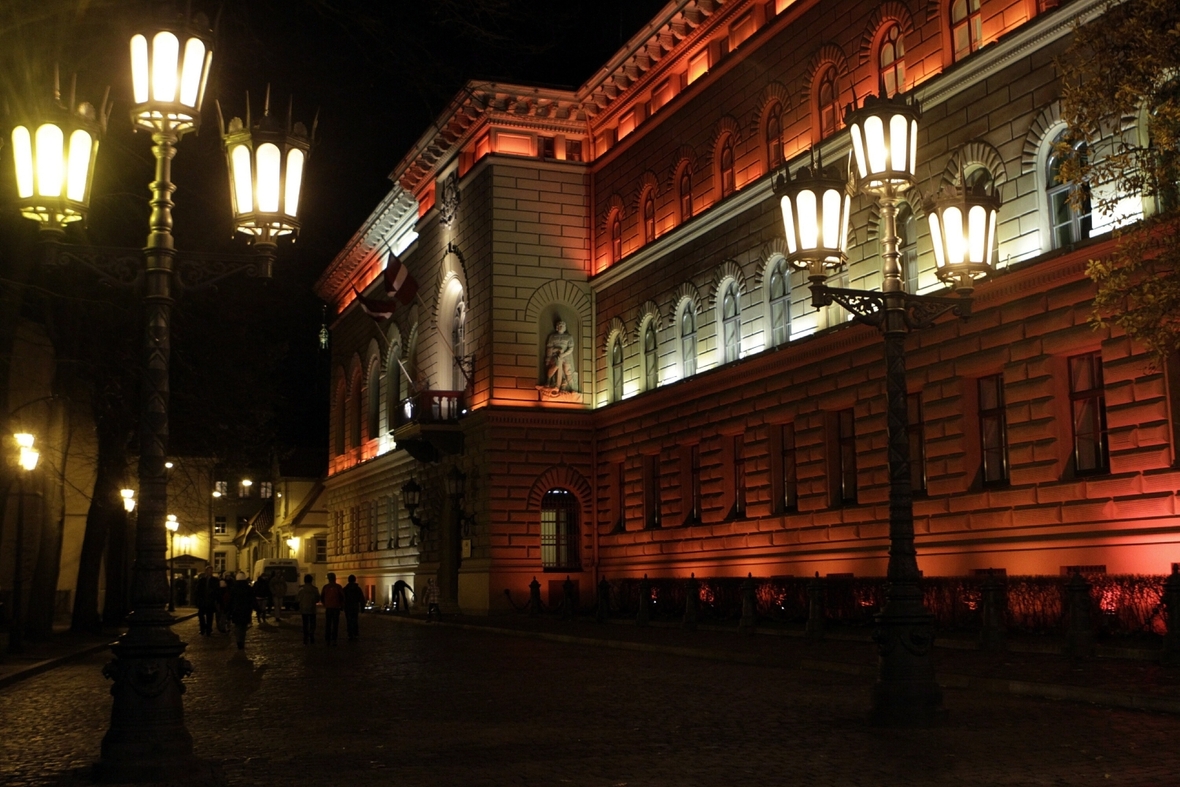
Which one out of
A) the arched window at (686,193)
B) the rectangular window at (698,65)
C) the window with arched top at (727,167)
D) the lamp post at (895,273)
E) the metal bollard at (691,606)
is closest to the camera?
the lamp post at (895,273)

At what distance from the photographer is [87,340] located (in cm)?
2839

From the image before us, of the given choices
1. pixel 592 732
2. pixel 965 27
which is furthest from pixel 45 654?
pixel 965 27

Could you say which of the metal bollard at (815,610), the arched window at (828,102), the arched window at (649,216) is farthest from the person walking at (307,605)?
the arched window at (649,216)

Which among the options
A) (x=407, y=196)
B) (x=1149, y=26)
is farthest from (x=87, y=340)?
(x=407, y=196)

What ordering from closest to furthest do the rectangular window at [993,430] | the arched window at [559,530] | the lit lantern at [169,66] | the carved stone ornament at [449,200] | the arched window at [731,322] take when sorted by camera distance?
the lit lantern at [169,66], the rectangular window at [993,430], the arched window at [731,322], the arched window at [559,530], the carved stone ornament at [449,200]

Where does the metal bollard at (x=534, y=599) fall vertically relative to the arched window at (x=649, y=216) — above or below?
below

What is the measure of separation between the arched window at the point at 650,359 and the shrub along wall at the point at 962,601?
8969 mm

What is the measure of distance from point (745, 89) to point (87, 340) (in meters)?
17.7

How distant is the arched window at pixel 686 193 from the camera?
125ft

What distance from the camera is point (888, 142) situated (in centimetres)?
1342

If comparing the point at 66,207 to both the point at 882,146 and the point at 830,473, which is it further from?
the point at 830,473

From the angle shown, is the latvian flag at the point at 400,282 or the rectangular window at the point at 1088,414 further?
the latvian flag at the point at 400,282

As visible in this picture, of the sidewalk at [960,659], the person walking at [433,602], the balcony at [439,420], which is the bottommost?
the sidewalk at [960,659]

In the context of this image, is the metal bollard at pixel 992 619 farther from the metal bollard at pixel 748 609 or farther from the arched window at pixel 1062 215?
the metal bollard at pixel 748 609
